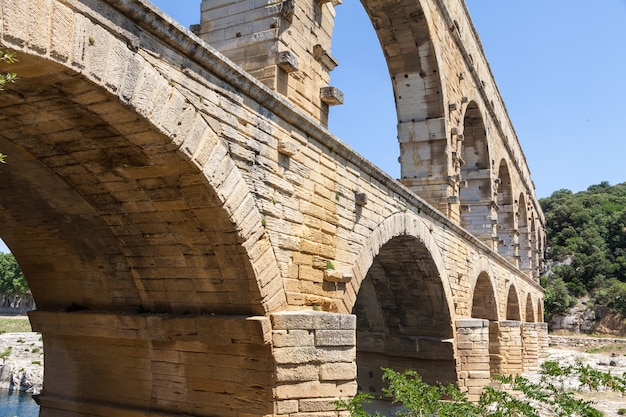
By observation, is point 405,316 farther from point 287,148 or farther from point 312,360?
point 287,148

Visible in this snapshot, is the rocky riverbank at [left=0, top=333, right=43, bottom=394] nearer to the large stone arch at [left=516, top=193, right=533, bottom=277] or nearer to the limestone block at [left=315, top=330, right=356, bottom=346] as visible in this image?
A: the limestone block at [left=315, top=330, right=356, bottom=346]

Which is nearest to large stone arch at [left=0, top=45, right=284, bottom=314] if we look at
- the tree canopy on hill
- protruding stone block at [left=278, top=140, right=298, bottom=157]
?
protruding stone block at [left=278, top=140, right=298, bottom=157]

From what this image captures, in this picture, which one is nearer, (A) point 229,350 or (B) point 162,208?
(B) point 162,208

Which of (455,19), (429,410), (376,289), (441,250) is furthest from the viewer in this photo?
(455,19)

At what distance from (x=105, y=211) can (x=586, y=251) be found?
49.7m

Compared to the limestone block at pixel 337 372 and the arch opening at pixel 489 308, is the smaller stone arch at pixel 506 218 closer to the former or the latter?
the arch opening at pixel 489 308

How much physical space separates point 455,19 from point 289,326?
1383 centimetres

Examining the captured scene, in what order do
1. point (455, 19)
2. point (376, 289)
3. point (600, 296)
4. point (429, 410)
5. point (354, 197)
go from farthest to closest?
1. point (600, 296)
2. point (455, 19)
3. point (376, 289)
4. point (354, 197)
5. point (429, 410)

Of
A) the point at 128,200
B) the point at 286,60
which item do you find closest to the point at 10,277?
the point at 286,60

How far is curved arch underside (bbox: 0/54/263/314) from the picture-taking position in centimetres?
399

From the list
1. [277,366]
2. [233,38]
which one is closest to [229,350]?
[277,366]

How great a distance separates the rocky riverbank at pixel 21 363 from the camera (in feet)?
79.4

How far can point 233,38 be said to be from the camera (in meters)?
6.94

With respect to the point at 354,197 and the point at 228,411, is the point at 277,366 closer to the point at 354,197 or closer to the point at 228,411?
the point at 228,411
